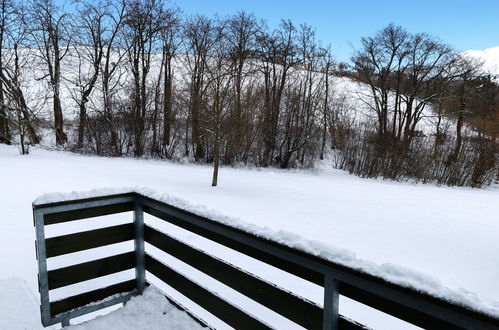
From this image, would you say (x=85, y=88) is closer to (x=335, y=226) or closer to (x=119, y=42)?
(x=119, y=42)

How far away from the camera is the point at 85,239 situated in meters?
2.71

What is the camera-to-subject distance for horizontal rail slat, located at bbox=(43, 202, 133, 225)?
2.48 meters

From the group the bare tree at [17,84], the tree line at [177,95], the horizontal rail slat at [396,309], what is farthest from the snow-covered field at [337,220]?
the tree line at [177,95]

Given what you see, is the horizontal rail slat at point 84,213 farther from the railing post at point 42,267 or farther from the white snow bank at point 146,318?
the white snow bank at point 146,318

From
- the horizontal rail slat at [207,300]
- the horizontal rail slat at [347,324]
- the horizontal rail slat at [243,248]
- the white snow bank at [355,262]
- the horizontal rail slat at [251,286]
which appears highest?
the white snow bank at [355,262]

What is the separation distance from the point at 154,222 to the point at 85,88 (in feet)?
54.8

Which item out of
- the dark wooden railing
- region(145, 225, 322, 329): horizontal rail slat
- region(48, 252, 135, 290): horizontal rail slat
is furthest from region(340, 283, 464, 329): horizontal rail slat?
region(48, 252, 135, 290): horizontal rail slat

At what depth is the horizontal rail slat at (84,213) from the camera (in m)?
2.48

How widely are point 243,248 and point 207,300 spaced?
25.3 inches

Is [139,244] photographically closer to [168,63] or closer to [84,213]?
[84,213]

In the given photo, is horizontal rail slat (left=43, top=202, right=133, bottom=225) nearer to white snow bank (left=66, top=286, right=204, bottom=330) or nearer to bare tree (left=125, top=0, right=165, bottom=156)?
white snow bank (left=66, top=286, right=204, bottom=330)

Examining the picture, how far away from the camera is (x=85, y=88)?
2002cm

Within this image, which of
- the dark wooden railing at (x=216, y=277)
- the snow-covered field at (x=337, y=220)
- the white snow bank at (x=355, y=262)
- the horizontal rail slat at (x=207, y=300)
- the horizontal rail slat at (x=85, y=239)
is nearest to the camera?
the white snow bank at (x=355, y=262)

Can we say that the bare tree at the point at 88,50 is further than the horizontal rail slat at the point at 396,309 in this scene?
Yes
